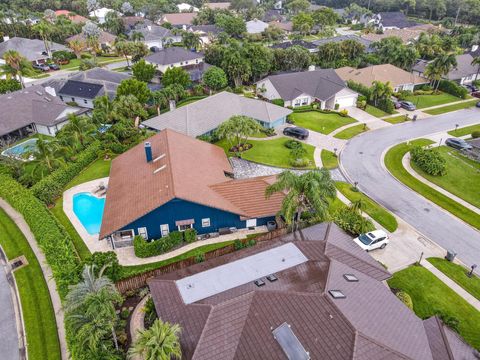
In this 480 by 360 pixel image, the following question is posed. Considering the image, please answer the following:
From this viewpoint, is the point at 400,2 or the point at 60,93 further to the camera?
the point at 400,2

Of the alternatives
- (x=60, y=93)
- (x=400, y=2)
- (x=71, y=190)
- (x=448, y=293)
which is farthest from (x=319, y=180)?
(x=400, y=2)

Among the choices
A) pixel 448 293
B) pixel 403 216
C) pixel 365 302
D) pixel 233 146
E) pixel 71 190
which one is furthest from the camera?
pixel 233 146

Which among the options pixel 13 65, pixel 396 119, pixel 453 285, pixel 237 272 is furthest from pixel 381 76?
pixel 13 65

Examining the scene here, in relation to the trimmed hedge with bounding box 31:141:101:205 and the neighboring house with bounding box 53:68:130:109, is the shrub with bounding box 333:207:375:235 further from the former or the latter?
the neighboring house with bounding box 53:68:130:109

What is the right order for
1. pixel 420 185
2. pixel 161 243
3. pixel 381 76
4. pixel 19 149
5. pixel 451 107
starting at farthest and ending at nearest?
pixel 381 76
pixel 451 107
pixel 19 149
pixel 420 185
pixel 161 243

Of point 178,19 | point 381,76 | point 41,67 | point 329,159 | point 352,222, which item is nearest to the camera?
point 352,222

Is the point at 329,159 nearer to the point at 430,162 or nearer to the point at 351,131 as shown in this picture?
the point at 351,131

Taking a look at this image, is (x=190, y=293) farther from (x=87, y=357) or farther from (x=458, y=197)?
(x=458, y=197)
